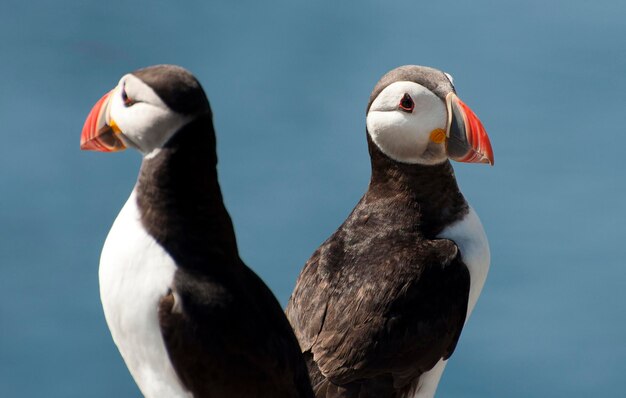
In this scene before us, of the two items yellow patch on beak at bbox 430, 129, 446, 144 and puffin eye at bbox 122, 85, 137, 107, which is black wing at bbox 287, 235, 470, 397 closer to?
yellow patch on beak at bbox 430, 129, 446, 144

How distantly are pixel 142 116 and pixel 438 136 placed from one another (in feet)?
7.14

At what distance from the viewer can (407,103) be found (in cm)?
834

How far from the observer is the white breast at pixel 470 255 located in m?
8.31

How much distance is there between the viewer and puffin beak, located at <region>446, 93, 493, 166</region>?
26.6 ft

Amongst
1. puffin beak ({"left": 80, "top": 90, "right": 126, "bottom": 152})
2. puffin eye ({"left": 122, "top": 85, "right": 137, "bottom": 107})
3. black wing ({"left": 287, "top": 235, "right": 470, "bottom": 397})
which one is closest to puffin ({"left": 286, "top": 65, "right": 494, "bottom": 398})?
black wing ({"left": 287, "top": 235, "right": 470, "bottom": 397})

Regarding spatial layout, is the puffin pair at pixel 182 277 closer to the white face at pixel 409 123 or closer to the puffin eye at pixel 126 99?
the puffin eye at pixel 126 99

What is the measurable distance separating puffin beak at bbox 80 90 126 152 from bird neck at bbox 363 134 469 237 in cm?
205

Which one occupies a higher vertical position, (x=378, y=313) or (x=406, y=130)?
(x=406, y=130)

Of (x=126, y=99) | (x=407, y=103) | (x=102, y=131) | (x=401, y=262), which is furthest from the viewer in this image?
(x=407, y=103)

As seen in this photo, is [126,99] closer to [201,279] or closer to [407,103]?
[201,279]

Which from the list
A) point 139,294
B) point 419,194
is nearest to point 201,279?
point 139,294

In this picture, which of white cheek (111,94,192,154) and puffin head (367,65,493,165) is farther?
puffin head (367,65,493,165)

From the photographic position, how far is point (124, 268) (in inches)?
260

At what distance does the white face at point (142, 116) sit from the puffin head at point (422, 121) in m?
1.99
